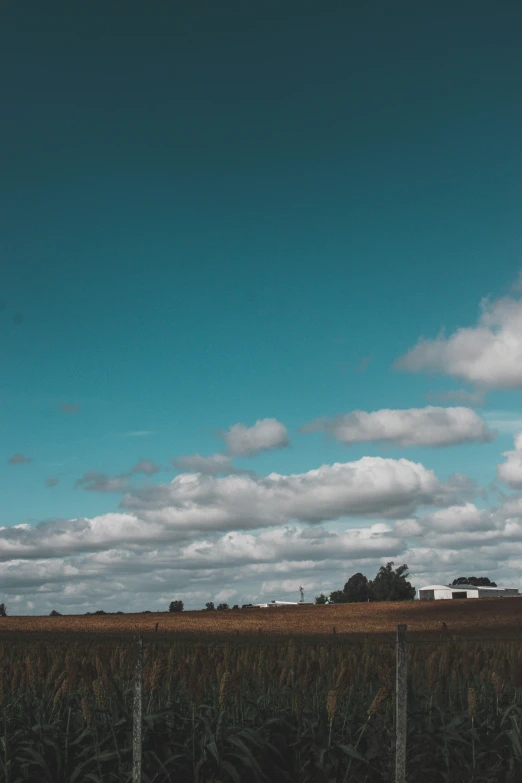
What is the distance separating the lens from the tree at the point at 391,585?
112650 mm

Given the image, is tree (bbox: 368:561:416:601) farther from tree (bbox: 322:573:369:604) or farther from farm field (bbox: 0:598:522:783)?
farm field (bbox: 0:598:522:783)

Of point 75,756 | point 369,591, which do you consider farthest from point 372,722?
point 369,591

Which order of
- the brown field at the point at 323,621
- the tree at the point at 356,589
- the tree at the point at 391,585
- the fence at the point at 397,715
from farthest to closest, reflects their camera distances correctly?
1. the tree at the point at 356,589
2. the tree at the point at 391,585
3. the brown field at the point at 323,621
4. the fence at the point at 397,715

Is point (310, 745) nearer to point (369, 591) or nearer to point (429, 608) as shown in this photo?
point (429, 608)

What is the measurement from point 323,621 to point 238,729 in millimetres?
45185

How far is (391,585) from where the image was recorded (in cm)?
11288

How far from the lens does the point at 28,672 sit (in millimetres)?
7188

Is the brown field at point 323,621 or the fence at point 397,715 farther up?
the fence at point 397,715

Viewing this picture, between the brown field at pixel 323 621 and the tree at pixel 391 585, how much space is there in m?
49.4

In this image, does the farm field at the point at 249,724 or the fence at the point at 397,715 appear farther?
the farm field at the point at 249,724

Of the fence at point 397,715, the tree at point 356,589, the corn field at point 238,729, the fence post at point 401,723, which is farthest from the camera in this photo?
the tree at point 356,589

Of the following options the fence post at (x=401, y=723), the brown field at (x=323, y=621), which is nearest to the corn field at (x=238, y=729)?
the fence post at (x=401, y=723)

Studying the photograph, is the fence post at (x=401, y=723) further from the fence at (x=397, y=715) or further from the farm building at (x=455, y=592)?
the farm building at (x=455, y=592)

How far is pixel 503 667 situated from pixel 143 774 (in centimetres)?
469
